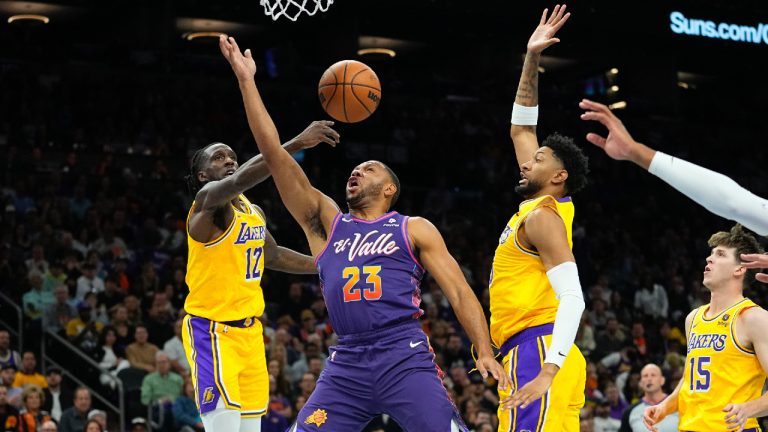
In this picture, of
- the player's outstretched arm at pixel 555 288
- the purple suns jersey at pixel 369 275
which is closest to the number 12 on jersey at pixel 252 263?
the purple suns jersey at pixel 369 275

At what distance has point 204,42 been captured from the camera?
26016 mm

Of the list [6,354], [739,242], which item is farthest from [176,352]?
[739,242]

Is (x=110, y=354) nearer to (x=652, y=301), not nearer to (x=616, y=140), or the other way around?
(x=616, y=140)

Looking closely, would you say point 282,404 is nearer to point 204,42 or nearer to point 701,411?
point 701,411

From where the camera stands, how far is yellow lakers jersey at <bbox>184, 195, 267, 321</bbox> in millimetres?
6875

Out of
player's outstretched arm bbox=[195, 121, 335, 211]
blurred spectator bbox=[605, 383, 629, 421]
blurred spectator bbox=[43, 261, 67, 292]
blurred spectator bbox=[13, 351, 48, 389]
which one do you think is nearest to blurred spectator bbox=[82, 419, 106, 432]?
blurred spectator bbox=[13, 351, 48, 389]

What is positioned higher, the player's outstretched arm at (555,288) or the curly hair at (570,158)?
the curly hair at (570,158)

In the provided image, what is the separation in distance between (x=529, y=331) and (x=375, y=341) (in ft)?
3.04

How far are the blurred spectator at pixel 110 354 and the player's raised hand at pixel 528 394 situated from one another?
7.76 m

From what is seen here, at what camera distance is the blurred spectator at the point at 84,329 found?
1223cm

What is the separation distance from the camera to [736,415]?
5.70 m

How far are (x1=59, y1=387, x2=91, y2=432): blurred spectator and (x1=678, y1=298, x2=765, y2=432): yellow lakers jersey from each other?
6646 mm

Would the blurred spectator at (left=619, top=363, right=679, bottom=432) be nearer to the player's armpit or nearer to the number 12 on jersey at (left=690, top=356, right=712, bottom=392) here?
the number 12 on jersey at (left=690, top=356, right=712, bottom=392)

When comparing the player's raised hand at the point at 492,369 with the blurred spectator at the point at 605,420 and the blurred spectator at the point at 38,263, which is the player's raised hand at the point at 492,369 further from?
the blurred spectator at the point at 38,263
